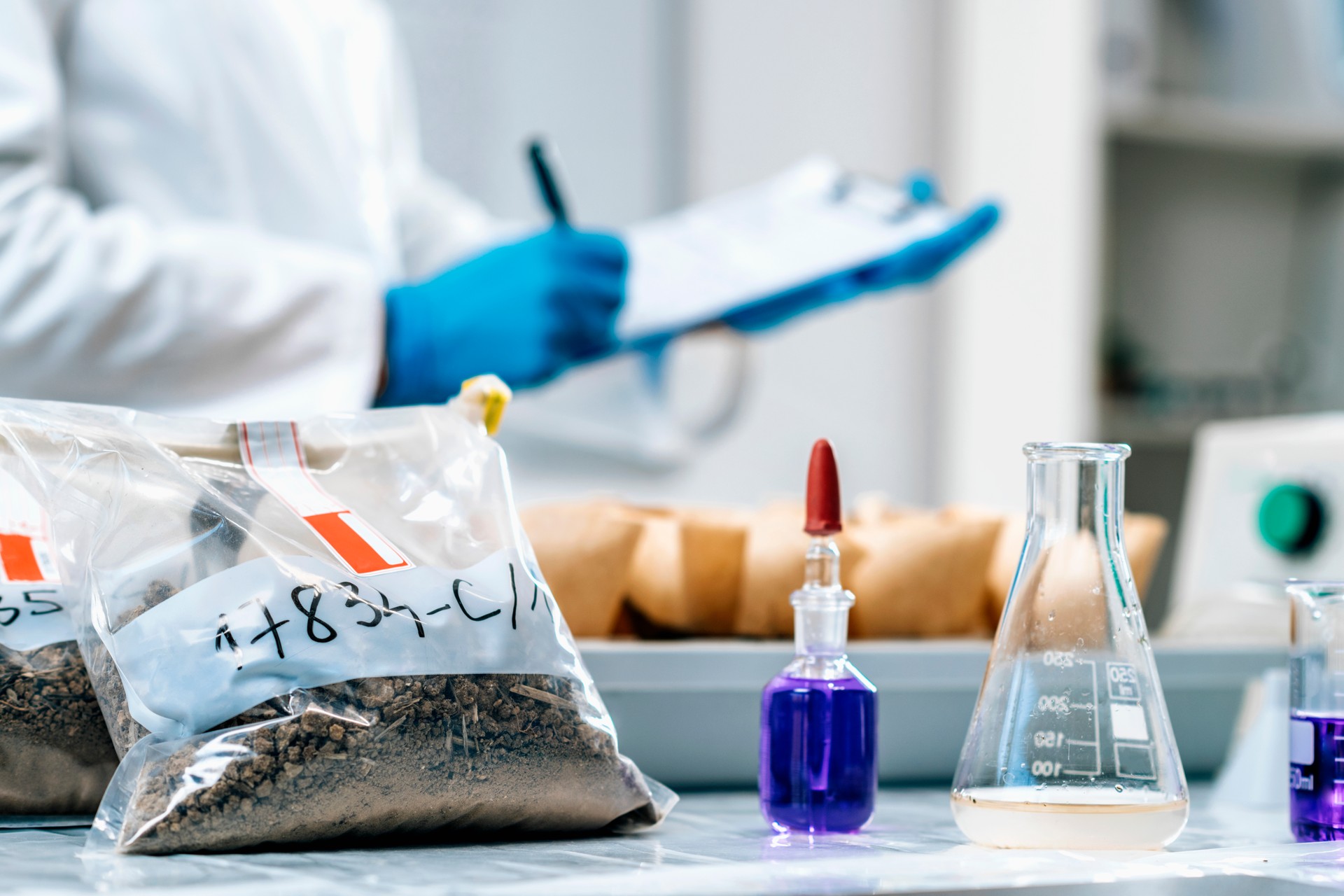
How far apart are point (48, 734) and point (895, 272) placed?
2.22ft

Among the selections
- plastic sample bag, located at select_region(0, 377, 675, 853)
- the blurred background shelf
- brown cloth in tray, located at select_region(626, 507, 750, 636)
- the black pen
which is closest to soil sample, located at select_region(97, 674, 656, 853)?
plastic sample bag, located at select_region(0, 377, 675, 853)

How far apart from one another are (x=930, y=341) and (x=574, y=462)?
71 cm

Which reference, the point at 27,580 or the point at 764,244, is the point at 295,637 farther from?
the point at 764,244

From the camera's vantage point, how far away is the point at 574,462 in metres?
1.84

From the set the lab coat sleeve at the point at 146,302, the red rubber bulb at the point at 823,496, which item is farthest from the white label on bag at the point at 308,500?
the lab coat sleeve at the point at 146,302

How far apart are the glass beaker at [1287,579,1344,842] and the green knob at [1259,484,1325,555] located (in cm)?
44

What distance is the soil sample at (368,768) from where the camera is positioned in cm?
39

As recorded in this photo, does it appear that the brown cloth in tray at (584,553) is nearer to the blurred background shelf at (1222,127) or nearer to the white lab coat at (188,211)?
the white lab coat at (188,211)

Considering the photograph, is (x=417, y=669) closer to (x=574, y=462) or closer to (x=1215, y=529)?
(x=1215, y=529)

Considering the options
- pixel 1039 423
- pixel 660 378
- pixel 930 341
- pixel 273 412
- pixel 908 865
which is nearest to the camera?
pixel 908 865

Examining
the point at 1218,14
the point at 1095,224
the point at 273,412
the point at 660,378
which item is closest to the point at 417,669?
the point at 273,412

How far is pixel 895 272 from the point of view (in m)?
0.96

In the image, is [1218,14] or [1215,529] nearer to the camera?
[1215,529]

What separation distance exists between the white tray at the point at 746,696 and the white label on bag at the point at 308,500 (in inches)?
6.0
